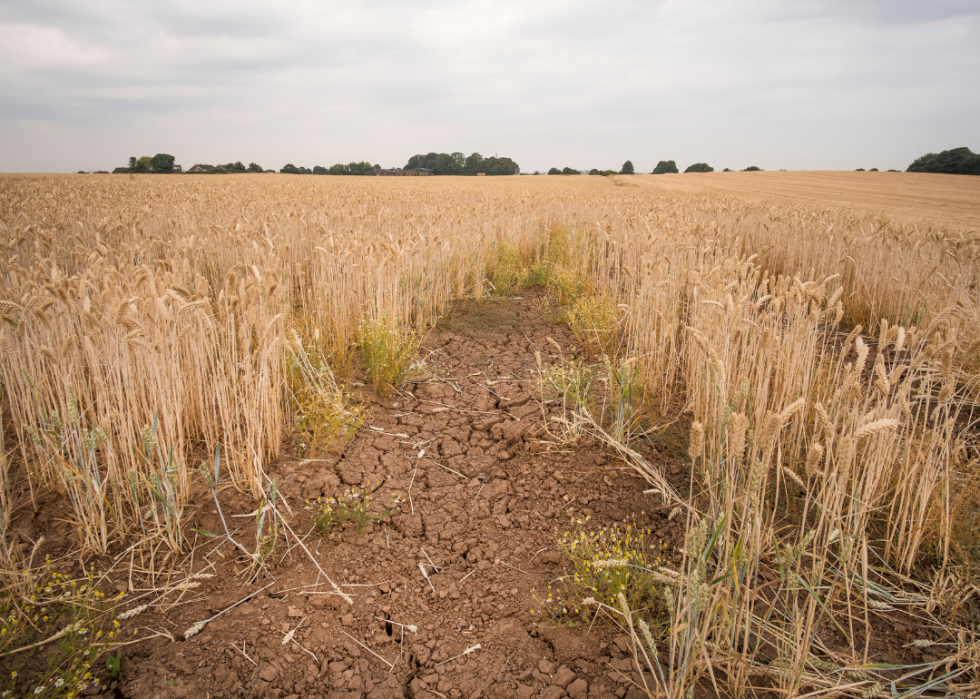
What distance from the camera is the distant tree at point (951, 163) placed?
A: 25.6 m

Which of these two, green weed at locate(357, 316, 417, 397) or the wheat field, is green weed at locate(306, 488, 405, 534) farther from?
green weed at locate(357, 316, 417, 397)

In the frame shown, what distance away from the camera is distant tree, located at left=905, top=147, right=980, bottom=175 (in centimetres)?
2562

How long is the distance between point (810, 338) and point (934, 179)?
29433 mm

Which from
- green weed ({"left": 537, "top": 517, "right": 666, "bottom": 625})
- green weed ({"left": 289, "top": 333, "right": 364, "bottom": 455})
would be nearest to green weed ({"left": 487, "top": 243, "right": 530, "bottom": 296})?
green weed ({"left": 289, "top": 333, "right": 364, "bottom": 455})

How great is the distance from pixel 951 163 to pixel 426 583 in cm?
3764

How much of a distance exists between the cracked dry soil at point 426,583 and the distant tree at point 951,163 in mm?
34298

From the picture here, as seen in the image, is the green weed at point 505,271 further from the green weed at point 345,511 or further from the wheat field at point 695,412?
the green weed at point 345,511

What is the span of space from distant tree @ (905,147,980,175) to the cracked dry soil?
113 ft

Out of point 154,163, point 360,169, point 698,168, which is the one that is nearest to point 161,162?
point 154,163

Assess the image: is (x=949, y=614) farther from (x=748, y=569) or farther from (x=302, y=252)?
(x=302, y=252)

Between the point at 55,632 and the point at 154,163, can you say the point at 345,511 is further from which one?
the point at 154,163

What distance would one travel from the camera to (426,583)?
2148 mm

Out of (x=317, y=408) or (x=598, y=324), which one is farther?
(x=598, y=324)

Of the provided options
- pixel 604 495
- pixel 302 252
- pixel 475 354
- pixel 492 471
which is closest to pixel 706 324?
pixel 604 495
